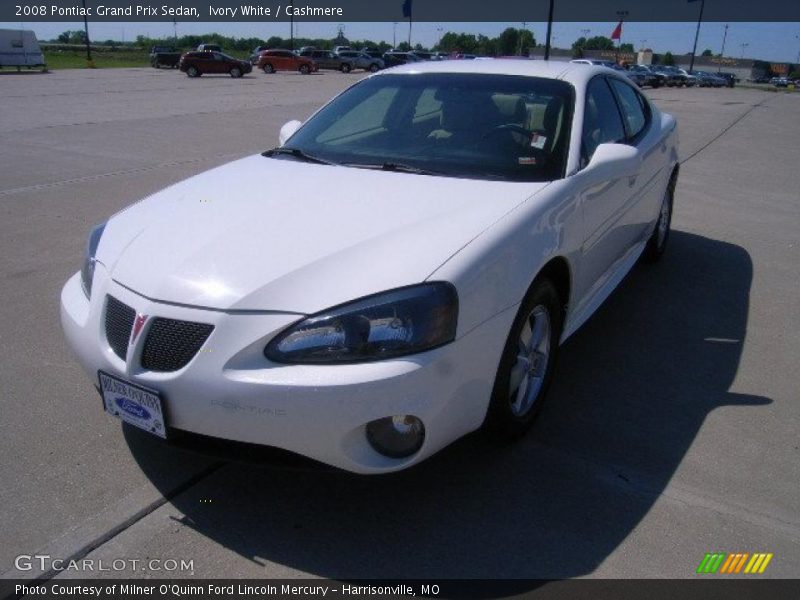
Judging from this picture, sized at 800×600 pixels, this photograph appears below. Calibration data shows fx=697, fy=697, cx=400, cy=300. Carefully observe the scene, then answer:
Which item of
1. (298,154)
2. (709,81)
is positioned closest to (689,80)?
(709,81)

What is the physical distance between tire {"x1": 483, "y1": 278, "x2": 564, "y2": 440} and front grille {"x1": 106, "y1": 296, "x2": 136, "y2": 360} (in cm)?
133

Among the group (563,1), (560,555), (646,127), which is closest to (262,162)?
(560,555)

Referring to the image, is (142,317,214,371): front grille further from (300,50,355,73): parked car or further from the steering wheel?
(300,50,355,73): parked car

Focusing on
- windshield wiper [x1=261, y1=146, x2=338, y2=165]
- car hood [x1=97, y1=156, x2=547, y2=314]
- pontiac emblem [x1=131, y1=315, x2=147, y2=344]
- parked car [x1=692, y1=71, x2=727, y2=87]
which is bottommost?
parked car [x1=692, y1=71, x2=727, y2=87]

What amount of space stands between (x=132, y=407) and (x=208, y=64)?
129 feet

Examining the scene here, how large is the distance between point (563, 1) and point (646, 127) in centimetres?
2757

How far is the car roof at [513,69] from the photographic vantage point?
3865mm

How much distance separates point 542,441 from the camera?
10.0 feet

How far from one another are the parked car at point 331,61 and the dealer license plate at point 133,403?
49188 mm

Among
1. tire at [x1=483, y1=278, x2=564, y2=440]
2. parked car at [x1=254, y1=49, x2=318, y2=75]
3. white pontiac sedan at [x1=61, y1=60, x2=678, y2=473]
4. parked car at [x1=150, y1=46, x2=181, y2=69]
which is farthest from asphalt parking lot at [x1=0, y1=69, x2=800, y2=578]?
parked car at [x1=150, y1=46, x2=181, y2=69]

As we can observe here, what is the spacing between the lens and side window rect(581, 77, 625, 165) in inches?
141

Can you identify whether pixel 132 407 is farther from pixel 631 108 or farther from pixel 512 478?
pixel 631 108

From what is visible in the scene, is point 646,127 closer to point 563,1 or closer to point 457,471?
point 457,471

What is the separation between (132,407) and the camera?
2.39 metres
